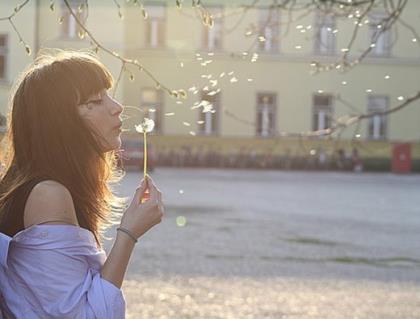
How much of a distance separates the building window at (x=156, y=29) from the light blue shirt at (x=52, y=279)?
36398 mm

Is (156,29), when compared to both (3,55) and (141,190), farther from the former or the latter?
(141,190)

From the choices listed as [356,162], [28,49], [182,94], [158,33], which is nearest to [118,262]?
[182,94]

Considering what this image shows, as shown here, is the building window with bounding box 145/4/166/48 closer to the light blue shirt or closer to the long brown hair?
the long brown hair

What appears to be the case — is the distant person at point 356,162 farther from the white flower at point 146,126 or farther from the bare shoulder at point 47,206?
the bare shoulder at point 47,206

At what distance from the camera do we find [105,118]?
2.06 m

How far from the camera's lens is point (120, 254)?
1986 mm

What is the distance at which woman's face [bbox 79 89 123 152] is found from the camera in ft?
6.74

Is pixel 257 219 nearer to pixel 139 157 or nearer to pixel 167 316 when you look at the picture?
pixel 167 316

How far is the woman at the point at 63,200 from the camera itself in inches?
75.9

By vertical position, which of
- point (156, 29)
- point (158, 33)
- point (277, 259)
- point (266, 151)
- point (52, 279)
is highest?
point (156, 29)

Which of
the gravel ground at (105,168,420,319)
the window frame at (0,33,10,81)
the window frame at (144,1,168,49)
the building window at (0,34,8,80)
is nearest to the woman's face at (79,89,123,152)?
the gravel ground at (105,168,420,319)

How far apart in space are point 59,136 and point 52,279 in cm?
32

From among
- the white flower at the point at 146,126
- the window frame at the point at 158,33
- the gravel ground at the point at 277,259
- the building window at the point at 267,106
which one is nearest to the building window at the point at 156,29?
the window frame at the point at 158,33

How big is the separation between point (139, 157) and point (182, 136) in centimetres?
797
